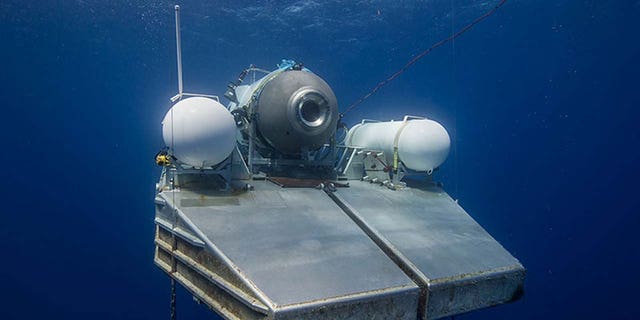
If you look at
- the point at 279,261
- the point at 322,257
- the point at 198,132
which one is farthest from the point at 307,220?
the point at 198,132

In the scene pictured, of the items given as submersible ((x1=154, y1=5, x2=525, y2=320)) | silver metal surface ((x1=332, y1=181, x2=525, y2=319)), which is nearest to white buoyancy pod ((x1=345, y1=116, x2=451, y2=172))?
submersible ((x1=154, y1=5, x2=525, y2=320))

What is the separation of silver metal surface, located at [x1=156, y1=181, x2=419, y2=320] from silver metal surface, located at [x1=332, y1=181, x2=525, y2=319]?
254 mm

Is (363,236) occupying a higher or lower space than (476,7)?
lower

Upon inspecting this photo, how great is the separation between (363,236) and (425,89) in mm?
40321

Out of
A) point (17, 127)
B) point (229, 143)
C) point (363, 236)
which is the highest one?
point (229, 143)

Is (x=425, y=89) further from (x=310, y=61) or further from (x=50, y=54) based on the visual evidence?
(x=50, y=54)

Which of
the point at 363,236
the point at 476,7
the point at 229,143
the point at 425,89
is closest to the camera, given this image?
the point at 363,236

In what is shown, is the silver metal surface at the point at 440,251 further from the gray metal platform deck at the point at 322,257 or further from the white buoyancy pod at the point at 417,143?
the white buoyancy pod at the point at 417,143

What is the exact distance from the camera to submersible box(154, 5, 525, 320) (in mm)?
2953

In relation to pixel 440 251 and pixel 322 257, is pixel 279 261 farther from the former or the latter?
pixel 440 251

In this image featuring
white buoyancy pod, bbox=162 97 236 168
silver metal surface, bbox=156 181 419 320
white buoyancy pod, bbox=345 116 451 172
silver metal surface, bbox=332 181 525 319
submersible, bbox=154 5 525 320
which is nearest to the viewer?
silver metal surface, bbox=156 181 419 320

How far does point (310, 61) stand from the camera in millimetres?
29516

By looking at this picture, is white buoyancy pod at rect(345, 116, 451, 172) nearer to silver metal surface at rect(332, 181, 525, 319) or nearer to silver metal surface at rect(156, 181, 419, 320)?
silver metal surface at rect(332, 181, 525, 319)

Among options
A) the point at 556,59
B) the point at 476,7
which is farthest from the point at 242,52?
the point at 556,59
